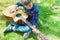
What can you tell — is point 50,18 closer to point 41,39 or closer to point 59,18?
point 59,18

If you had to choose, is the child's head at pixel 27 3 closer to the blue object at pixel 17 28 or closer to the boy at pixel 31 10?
the boy at pixel 31 10

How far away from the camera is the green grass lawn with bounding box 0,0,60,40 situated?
4.92ft

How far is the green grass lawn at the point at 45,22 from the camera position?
1500mm

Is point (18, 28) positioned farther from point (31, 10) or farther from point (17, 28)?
point (31, 10)

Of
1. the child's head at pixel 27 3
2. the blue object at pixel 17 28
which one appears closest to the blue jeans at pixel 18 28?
the blue object at pixel 17 28

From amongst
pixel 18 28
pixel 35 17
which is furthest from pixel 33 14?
pixel 18 28

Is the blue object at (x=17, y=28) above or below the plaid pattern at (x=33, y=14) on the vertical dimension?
below

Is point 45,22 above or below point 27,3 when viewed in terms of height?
below

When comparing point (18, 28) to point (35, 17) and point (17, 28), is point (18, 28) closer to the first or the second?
point (17, 28)

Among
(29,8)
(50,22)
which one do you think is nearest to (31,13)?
(29,8)

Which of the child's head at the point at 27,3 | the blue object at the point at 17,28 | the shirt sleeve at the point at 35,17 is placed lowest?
the blue object at the point at 17,28

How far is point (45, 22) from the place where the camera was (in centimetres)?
157

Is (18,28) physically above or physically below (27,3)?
below

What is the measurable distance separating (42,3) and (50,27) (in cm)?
19
